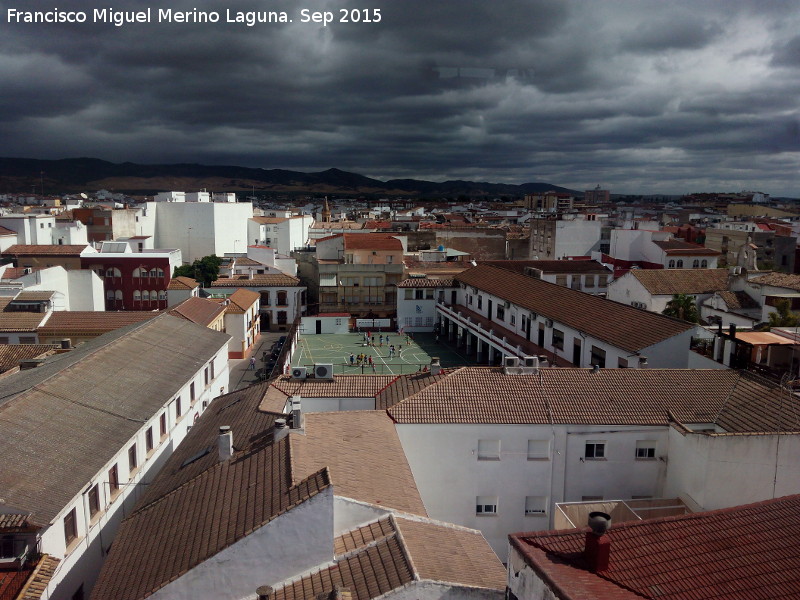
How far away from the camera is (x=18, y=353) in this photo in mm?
29688

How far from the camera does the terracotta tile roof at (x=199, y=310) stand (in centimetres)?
3619

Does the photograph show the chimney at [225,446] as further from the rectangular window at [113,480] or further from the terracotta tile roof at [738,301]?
the terracotta tile roof at [738,301]

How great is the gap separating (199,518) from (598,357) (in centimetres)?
2110

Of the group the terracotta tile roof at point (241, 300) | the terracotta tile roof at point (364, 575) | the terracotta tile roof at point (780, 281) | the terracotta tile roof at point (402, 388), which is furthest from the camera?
the terracotta tile roof at point (241, 300)

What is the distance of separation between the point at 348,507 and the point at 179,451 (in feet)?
27.4

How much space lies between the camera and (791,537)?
9328mm

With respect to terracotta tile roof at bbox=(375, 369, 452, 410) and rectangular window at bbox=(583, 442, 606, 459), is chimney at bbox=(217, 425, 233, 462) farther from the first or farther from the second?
rectangular window at bbox=(583, 442, 606, 459)

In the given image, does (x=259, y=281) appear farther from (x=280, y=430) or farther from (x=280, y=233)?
(x=280, y=430)

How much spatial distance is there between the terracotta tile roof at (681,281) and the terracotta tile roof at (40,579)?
3518cm

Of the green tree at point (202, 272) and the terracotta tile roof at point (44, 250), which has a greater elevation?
the terracotta tile roof at point (44, 250)

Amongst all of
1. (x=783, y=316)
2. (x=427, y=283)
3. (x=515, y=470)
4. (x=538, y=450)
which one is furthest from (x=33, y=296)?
(x=783, y=316)

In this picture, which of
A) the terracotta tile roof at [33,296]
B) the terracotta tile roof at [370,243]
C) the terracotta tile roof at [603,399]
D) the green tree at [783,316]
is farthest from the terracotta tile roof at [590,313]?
the terracotta tile roof at [33,296]

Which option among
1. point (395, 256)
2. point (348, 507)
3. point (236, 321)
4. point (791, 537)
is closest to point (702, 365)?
point (791, 537)

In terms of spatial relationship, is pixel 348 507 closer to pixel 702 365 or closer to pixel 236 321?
pixel 702 365
